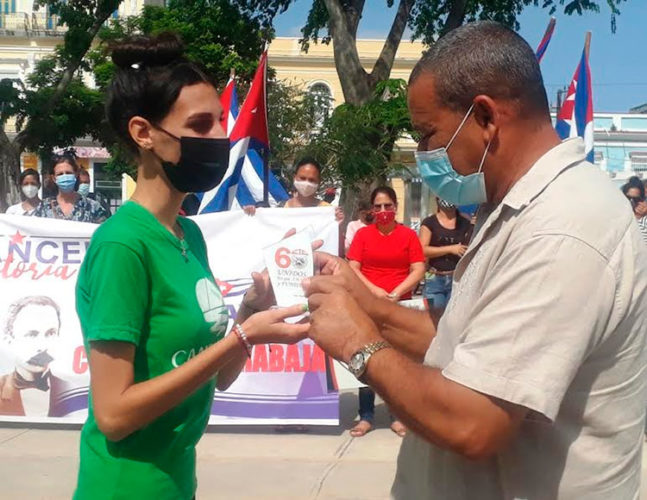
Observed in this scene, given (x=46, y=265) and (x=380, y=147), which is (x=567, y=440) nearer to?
(x=46, y=265)

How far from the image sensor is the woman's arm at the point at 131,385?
2.13m

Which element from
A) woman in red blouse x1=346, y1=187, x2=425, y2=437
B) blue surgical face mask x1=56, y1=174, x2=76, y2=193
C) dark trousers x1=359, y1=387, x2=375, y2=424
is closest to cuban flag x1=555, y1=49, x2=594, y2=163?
woman in red blouse x1=346, y1=187, x2=425, y2=437

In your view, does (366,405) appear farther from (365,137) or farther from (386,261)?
(365,137)

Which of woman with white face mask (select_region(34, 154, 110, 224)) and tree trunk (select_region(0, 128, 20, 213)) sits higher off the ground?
woman with white face mask (select_region(34, 154, 110, 224))

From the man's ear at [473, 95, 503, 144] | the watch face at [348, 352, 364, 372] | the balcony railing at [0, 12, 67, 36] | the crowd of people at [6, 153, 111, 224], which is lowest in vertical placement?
the crowd of people at [6, 153, 111, 224]

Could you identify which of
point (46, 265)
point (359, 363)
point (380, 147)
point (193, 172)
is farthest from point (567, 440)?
point (380, 147)

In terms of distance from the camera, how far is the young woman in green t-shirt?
2.14m

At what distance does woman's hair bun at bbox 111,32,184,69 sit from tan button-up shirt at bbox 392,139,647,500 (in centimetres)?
107

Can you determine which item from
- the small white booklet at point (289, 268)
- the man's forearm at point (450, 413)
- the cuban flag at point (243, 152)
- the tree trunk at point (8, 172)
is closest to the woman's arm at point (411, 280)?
the cuban flag at point (243, 152)

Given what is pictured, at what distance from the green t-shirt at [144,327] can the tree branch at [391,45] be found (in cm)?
1493

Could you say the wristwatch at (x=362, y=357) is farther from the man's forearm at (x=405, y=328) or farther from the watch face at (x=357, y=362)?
the man's forearm at (x=405, y=328)

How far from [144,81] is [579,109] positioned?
25.4ft

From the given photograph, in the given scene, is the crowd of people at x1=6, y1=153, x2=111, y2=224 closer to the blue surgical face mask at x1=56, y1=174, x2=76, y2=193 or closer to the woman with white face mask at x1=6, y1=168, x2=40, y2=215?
the blue surgical face mask at x1=56, y1=174, x2=76, y2=193

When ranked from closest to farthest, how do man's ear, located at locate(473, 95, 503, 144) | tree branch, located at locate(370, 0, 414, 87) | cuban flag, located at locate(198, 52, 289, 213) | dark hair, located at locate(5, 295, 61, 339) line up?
man's ear, located at locate(473, 95, 503, 144)
dark hair, located at locate(5, 295, 61, 339)
cuban flag, located at locate(198, 52, 289, 213)
tree branch, located at locate(370, 0, 414, 87)
